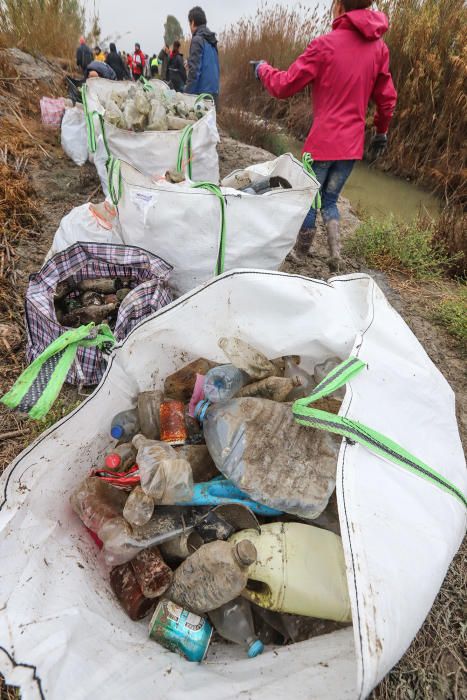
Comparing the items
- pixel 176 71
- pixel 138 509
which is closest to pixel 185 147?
pixel 138 509

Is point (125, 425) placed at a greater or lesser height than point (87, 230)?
lesser

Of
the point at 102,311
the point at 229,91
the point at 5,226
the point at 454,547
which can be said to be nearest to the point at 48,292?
the point at 102,311

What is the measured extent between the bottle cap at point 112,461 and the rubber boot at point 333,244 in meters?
2.16

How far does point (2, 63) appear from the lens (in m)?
4.69

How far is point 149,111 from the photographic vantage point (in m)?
2.80

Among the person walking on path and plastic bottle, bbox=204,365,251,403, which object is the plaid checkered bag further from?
the person walking on path

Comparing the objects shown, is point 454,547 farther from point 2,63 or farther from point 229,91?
point 229,91

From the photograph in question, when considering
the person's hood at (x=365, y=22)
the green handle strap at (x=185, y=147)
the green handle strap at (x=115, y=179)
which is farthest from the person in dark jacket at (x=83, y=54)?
the green handle strap at (x=115, y=179)

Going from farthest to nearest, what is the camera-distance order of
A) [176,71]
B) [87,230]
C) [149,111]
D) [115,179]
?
[176,71] < [149,111] < [87,230] < [115,179]

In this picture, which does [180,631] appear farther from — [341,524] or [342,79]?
[342,79]

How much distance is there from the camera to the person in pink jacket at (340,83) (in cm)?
229

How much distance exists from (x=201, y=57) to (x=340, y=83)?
281cm

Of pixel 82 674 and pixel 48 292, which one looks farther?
pixel 48 292

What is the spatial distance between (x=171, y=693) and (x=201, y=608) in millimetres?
217
